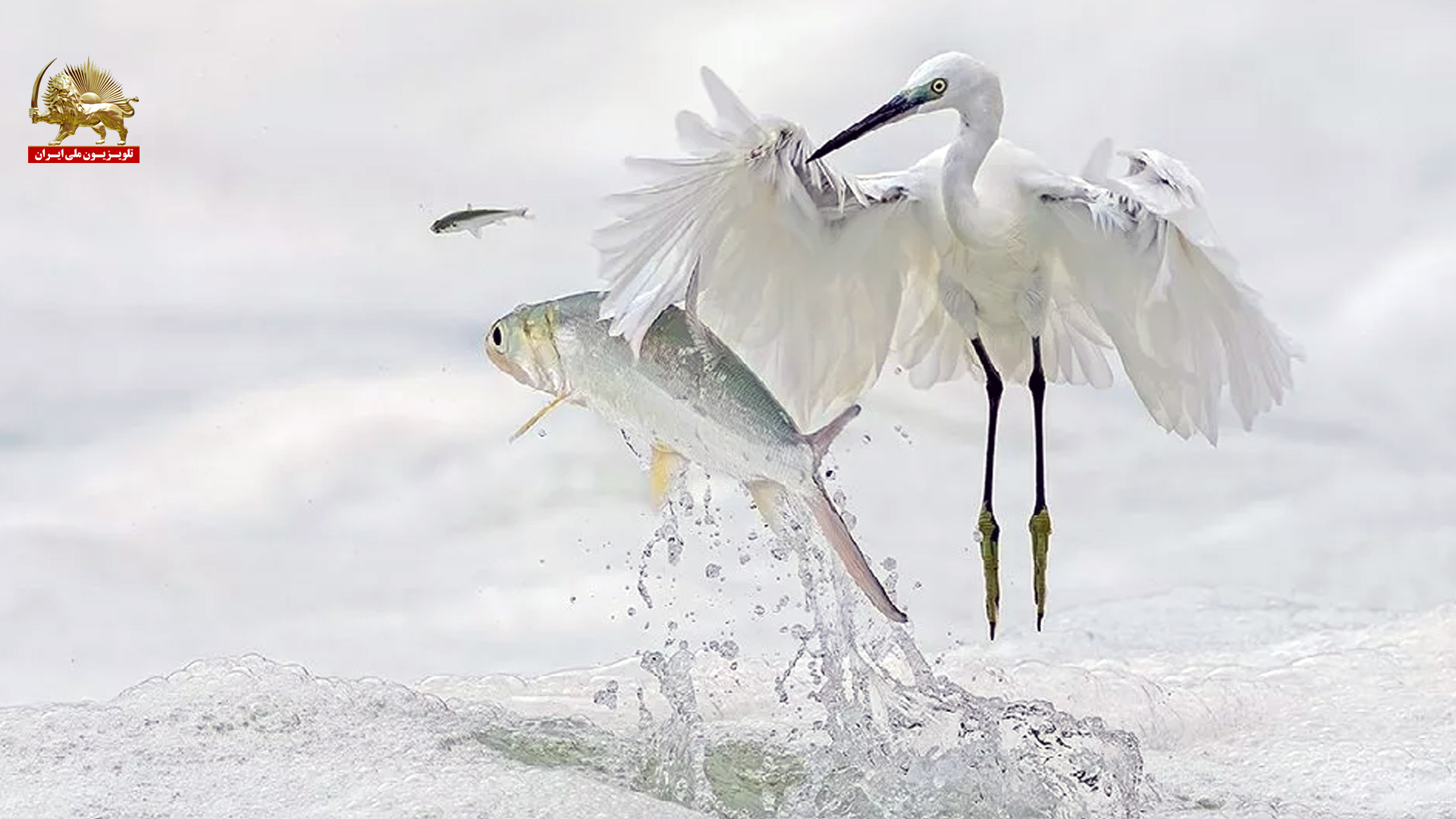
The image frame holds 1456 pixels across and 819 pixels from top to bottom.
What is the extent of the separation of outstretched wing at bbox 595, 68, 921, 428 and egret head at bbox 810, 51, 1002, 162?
0.17m

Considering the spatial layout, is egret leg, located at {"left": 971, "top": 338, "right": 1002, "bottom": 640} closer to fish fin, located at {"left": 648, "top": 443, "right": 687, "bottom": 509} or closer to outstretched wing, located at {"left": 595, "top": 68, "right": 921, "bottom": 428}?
outstretched wing, located at {"left": 595, "top": 68, "right": 921, "bottom": 428}

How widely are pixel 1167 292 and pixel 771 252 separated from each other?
761 mm

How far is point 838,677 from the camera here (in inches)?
126

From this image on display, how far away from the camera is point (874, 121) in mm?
3029

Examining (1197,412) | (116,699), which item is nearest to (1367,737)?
(1197,412)

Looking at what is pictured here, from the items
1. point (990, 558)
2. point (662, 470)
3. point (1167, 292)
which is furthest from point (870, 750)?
point (1167, 292)

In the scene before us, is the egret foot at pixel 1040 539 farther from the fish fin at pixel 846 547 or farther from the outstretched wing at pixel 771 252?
the fish fin at pixel 846 547

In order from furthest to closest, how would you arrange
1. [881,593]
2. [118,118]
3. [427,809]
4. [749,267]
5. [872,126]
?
[118,118], [749,267], [872,126], [427,809], [881,593]

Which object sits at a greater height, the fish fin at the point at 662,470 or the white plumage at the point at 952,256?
the white plumage at the point at 952,256

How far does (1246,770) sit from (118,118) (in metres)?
2.97

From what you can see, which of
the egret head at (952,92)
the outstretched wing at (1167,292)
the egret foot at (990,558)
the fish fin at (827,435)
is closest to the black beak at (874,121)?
the egret head at (952,92)

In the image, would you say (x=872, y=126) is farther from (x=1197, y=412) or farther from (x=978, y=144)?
(x=1197, y=412)

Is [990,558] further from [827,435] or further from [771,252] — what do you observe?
[827,435]

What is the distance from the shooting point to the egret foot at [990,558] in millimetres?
3510
